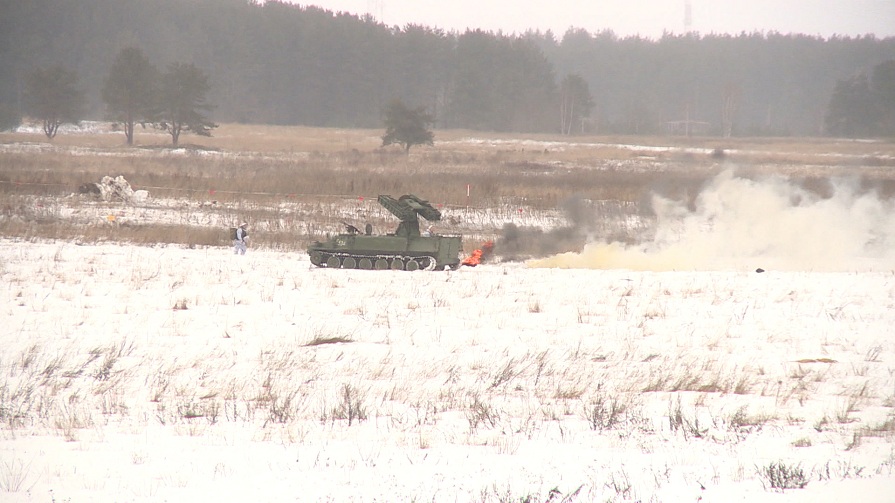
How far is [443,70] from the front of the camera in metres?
109

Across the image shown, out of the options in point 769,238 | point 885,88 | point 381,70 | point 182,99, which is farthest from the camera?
point 381,70

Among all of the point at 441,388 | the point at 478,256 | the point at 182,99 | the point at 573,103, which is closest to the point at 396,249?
the point at 478,256

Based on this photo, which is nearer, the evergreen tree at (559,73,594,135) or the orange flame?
the orange flame

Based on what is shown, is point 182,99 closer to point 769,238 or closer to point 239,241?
point 239,241

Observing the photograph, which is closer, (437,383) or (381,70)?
(437,383)

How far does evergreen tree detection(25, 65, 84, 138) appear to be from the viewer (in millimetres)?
71031

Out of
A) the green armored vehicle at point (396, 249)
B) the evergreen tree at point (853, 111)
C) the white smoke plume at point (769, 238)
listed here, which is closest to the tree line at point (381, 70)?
the evergreen tree at point (853, 111)

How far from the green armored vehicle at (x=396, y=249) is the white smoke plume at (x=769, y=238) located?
2.84 meters

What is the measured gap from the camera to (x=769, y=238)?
27.9 meters

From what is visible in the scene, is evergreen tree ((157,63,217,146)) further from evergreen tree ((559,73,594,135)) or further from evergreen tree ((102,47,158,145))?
evergreen tree ((559,73,594,135))

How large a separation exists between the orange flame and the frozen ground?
4465mm

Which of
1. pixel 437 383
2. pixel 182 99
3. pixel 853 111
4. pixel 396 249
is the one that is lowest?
pixel 437 383

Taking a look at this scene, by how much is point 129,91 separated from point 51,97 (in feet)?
19.6

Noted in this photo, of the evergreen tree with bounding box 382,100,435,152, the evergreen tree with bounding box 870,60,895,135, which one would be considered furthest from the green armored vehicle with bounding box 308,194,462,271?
the evergreen tree with bounding box 382,100,435,152
